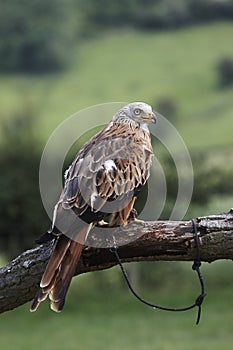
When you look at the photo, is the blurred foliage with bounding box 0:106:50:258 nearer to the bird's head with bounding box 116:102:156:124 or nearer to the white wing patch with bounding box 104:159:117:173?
the bird's head with bounding box 116:102:156:124

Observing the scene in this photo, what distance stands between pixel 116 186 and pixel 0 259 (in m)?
14.6

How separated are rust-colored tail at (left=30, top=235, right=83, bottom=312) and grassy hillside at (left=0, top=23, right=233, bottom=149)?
31.5 m

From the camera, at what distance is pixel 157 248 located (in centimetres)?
555

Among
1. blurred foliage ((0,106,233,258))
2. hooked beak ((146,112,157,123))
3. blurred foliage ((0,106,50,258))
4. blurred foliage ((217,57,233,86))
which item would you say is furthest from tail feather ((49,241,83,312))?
blurred foliage ((217,57,233,86))

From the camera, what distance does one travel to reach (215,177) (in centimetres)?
2173

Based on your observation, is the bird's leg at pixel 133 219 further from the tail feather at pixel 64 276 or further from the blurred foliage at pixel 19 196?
the blurred foliage at pixel 19 196

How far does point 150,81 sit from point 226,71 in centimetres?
442

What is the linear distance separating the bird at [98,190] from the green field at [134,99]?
24cm

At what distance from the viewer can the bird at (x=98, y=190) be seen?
17.3ft

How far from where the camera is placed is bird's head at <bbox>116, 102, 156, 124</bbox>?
236 inches

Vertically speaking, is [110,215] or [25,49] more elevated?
[110,215]

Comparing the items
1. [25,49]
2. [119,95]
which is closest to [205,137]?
[119,95]

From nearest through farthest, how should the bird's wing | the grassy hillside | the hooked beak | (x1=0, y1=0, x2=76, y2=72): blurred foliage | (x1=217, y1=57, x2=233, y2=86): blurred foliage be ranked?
the bird's wing < the hooked beak < the grassy hillside < (x1=217, y1=57, x2=233, y2=86): blurred foliage < (x1=0, y1=0, x2=76, y2=72): blurred foliage

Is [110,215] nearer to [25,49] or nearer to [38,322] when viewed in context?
[38,322]
